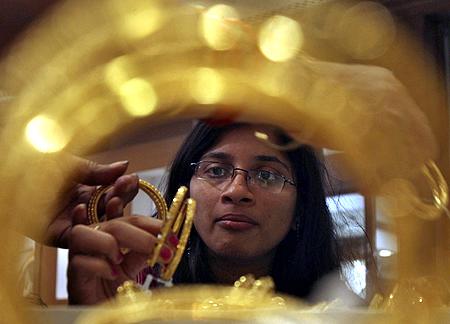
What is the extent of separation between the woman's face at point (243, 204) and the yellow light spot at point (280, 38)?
44mm

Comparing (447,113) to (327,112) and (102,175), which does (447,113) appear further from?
(102,175)

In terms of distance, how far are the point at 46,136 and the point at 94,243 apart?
2.5 inches

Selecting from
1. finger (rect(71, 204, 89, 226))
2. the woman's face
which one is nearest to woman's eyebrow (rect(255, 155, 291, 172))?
the woman's face

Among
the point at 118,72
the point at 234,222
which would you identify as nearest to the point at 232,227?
the point at 234,222

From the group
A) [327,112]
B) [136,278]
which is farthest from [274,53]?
[136,278]

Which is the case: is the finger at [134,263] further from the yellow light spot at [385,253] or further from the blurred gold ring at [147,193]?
the yellow light spot at [385,253]

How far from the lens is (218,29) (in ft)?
1.42

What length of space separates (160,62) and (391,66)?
0.14 metres

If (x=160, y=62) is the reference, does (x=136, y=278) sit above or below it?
below

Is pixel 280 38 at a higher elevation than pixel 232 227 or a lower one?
higher

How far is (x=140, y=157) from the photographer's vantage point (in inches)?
16.7

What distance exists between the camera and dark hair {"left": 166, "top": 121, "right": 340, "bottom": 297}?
418mm

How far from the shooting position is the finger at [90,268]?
41cm

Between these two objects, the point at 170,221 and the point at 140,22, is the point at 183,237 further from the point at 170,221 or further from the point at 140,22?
the point at 140,22
